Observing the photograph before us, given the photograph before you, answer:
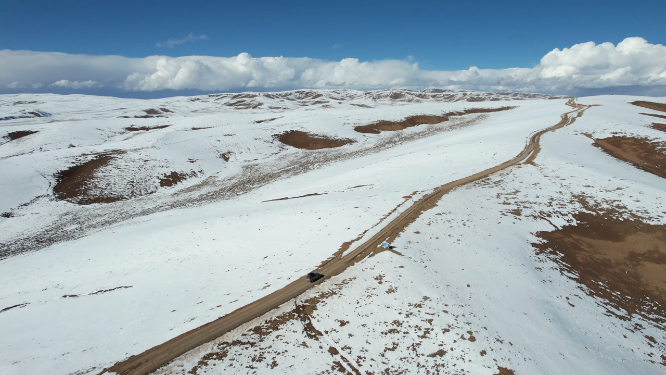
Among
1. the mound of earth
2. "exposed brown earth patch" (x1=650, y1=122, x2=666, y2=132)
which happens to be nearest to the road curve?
the mound of earth

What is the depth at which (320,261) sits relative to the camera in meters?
17.1

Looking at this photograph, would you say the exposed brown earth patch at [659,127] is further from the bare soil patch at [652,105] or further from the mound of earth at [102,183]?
the mound of earth at [102,183]

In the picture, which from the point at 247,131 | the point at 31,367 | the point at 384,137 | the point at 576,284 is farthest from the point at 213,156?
the point at 576,284

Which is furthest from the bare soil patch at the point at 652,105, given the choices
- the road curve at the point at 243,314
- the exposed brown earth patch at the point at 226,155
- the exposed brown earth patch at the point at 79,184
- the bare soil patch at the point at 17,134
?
the bare soil patch at the point at 17,134

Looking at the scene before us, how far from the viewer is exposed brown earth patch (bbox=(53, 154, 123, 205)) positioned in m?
34.7

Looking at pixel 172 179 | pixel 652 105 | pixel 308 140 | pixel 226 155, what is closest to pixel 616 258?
pixel 172 179

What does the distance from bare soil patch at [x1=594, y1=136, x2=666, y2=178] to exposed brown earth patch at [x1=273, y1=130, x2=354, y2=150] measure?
4236cm

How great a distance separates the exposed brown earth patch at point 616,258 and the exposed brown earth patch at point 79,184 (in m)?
46.6

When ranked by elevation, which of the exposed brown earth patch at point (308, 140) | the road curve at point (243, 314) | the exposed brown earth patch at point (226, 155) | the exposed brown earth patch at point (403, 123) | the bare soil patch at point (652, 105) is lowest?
the road curve at point (243, 314)

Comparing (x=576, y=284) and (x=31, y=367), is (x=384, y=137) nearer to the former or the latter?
(x=576, y=284)

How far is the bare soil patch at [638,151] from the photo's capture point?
111 feet

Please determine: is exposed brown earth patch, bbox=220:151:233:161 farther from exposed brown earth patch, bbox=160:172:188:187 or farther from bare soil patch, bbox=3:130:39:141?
bare soil patch, bbox=3:130:39:141

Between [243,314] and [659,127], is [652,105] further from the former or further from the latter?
[243,314]

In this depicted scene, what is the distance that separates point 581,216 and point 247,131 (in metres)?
57.8
